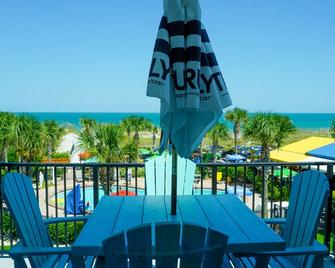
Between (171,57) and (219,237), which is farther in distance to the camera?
(171,57)

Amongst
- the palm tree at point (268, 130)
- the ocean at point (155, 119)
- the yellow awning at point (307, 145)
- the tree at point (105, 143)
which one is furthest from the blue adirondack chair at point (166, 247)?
the ocean at point (155, 119)

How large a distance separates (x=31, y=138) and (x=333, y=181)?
630 inches

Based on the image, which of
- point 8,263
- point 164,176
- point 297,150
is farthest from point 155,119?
point 164,176

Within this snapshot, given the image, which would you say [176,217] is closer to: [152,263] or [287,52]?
[152,263]

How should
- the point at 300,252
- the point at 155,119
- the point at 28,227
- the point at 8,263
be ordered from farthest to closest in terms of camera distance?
1. the point at 155,119
2. the point at 8,263
3. the point at 28,227
4. the point at 300,252

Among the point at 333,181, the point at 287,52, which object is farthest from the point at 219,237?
the point at 287,52

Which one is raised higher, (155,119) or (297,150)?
(155,119)

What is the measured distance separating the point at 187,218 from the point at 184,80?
2.81ft

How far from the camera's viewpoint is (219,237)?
1329 mm

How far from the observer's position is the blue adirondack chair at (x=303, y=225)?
184 cm

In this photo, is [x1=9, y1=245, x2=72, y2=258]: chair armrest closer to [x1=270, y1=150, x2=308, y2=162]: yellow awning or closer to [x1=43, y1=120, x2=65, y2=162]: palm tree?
[x1=270, y1=150, x2=308, y2=162]: yellow awning

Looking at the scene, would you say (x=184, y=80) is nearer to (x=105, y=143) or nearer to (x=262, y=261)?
(x=262, y=261)

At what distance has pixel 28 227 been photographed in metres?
2.10

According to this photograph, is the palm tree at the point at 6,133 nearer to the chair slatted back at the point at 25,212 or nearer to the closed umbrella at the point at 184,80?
the chair slatted back at the point at 25,212
